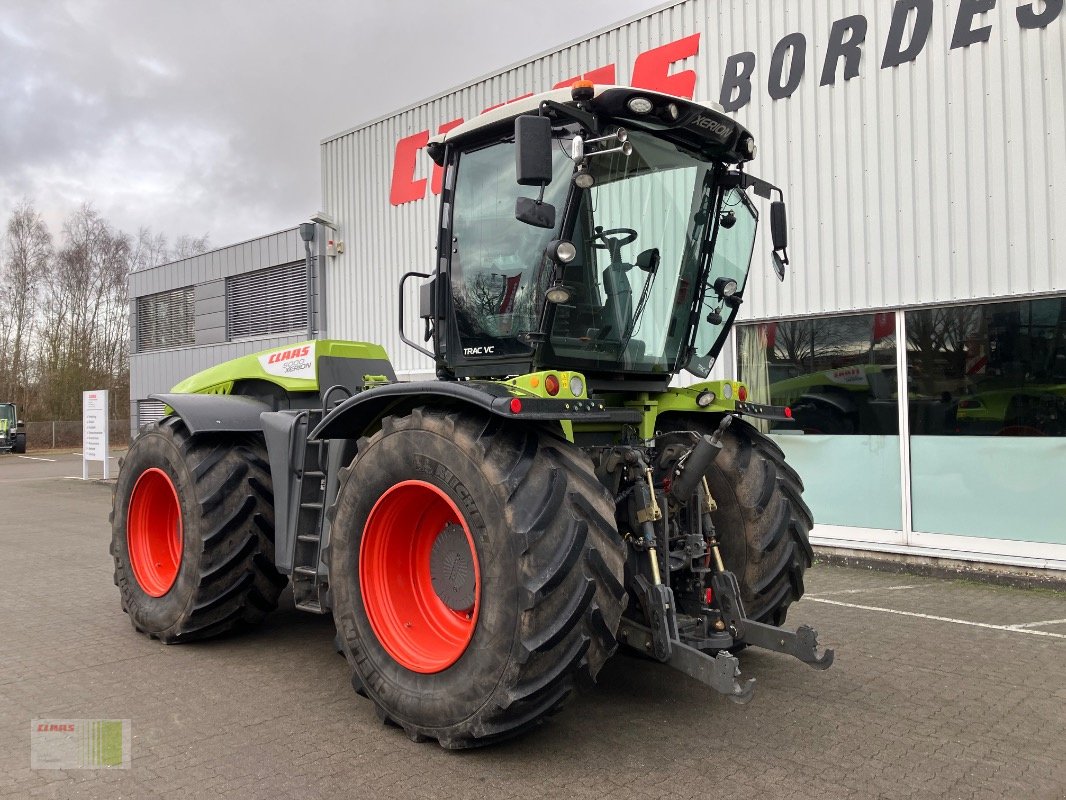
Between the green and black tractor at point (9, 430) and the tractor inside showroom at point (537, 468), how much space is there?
110 feet

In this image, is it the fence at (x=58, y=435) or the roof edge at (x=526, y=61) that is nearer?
the roof edge at (x=526, y=61)

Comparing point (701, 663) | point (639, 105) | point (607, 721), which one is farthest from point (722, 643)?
point (639, 105)

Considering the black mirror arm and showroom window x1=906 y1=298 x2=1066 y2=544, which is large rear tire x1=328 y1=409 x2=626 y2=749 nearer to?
the black mirror arm

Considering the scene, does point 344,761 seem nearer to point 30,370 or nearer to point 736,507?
point 736,507

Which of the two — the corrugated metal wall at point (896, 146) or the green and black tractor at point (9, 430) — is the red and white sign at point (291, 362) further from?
the green and black tractor at point (9, 430)

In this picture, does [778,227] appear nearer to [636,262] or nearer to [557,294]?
[636,262]

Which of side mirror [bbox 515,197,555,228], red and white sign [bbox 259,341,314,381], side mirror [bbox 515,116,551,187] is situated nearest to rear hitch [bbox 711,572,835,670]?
side mirror [bbox 515,197,555,228]

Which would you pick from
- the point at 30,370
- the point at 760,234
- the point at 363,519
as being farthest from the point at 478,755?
the point at 30,370

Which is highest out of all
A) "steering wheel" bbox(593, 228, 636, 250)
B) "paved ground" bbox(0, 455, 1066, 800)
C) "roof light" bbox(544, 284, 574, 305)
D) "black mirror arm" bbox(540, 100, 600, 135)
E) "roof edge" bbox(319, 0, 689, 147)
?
"roof edge" bbox(319, 0, 689, 147)

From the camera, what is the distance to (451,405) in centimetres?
409

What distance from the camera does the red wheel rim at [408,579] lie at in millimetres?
4145

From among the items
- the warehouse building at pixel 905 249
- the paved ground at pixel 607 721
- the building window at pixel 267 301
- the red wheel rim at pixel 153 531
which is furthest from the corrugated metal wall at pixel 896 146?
→ the building window at pixel 267 301

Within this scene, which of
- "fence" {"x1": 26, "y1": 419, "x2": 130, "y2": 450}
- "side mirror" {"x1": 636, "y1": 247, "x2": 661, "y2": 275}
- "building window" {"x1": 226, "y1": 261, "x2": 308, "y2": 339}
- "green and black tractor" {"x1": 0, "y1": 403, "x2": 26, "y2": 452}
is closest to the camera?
"side mirror" {"x1": 636, "y1": 247, "x2": 661, "y2": 275}

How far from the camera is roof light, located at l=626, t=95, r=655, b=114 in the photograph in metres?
3.89
